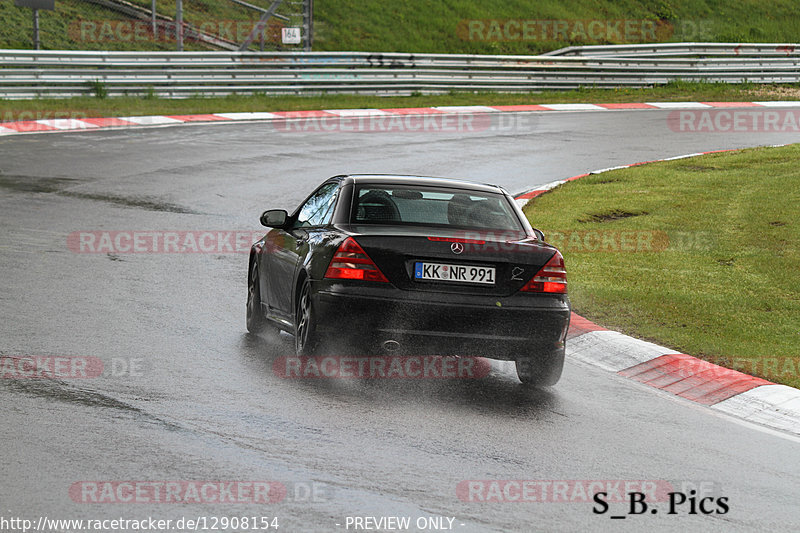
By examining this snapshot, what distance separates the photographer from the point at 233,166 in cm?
1994

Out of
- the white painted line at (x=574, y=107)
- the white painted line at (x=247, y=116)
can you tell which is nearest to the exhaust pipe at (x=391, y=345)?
the white painted line at (x=247, y=116)

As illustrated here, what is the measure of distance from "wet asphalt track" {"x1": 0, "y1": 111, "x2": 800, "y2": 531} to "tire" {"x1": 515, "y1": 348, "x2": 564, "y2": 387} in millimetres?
95

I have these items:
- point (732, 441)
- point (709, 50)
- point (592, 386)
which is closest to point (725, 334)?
point (592, 386)

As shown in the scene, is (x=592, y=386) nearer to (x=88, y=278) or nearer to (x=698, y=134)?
(x=88, y=278)

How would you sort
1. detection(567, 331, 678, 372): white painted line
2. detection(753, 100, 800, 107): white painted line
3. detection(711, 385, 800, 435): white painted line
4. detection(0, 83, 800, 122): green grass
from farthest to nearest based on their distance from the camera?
1. detection(753, 100, 800, 107): white painted line
2. detection(0, 83, 800, 122): green grass
3. detection(567, 331, 678, 372): white painted line
4. detection(711, 385, 800, 435): white painted line

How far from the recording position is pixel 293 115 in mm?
27578

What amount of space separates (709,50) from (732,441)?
1246 inches

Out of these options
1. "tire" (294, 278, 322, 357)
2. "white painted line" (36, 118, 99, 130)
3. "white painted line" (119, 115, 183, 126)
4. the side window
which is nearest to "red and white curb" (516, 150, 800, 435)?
the side window

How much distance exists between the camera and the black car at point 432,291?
7543 millimetres

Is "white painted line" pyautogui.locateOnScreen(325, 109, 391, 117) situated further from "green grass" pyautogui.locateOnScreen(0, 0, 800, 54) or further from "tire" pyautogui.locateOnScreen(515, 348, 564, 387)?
"tire" pyautogui.locateOnScreen(515, 348, 564, 387)

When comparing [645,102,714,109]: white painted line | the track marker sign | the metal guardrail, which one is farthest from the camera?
[645,102,714,109]: white painted line

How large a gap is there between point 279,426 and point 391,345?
3.65ft

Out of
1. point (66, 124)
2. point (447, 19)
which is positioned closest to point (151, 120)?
point (66, 124)

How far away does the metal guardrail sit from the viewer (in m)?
27.1
